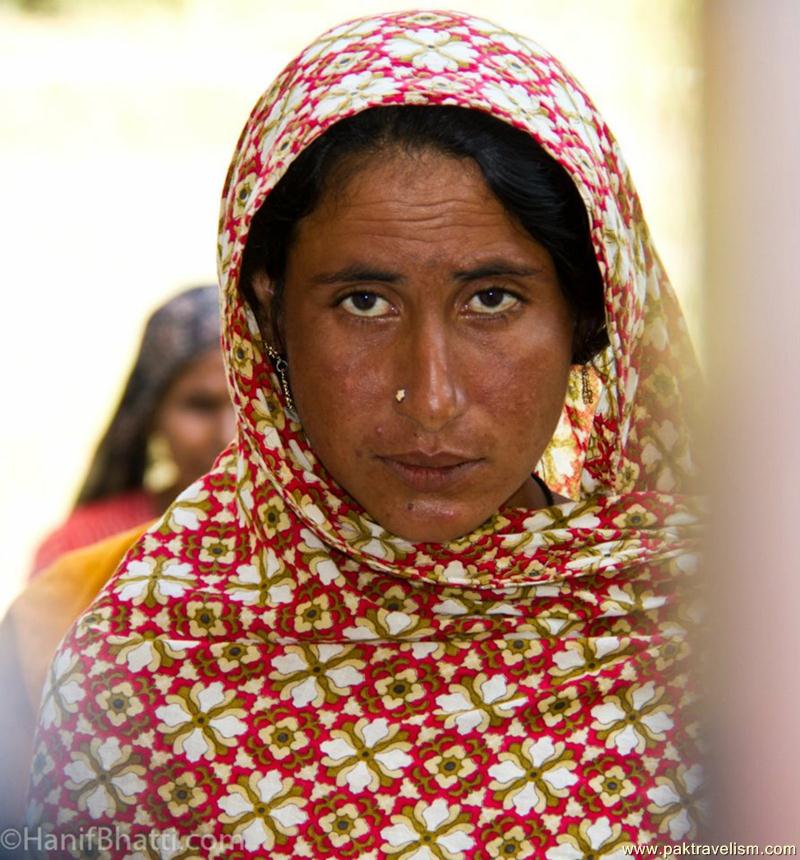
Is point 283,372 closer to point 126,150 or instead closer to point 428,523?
point 428,523

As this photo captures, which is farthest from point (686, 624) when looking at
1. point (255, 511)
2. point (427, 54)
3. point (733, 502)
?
point (733, 502)

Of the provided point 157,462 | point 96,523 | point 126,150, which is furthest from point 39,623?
point 126,150

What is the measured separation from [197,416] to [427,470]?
3.34 metres

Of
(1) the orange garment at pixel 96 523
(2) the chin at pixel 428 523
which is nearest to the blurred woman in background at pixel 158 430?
(1) the orange garment at pixel 96 523

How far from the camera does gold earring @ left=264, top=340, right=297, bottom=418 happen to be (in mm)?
2250

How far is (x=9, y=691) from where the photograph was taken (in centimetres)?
297

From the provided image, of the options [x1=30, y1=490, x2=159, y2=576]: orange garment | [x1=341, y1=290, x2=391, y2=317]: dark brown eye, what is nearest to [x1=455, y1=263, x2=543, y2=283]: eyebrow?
[x1=341, y1=290, x2=391, y2=317]: dark brown eye

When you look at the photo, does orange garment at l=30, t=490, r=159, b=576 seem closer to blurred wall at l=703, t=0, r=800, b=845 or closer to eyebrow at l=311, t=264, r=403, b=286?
eyebrow at l=311, t=264, r=403, b=286

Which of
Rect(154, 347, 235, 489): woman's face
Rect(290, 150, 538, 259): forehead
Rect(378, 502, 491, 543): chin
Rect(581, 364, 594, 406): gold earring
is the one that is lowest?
Rect(154, 347, 235, 489): woman's face

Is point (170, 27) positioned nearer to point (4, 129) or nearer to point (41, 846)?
point (4, 129)

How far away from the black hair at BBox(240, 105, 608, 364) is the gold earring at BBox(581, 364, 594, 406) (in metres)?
0.23

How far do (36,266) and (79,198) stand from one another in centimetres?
62

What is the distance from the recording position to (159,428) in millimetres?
5371

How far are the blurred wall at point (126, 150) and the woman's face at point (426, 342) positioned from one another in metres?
7.05
